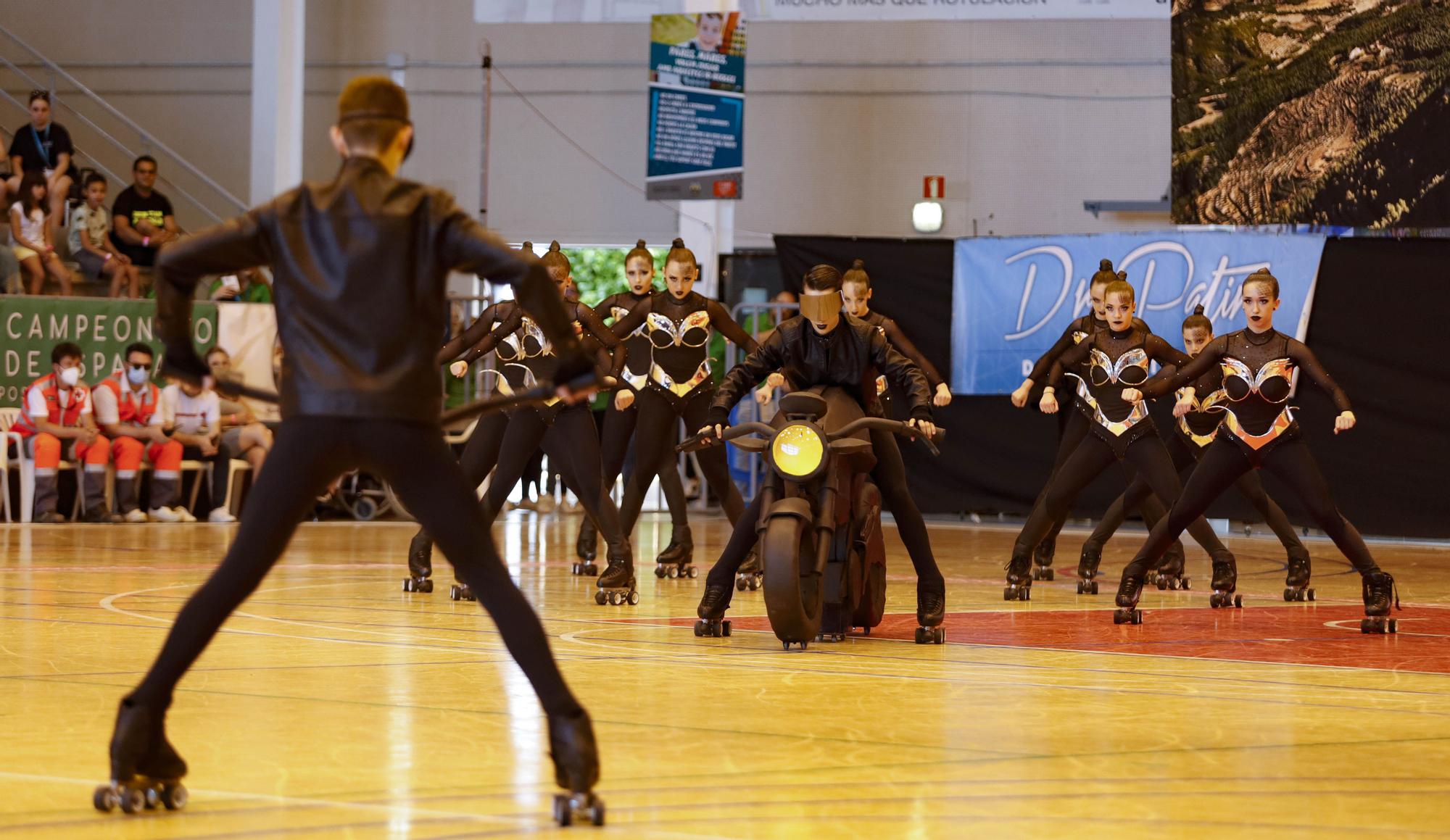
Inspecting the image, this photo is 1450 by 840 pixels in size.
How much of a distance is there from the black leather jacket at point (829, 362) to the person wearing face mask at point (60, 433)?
9.84m

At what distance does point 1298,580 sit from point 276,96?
538 inches

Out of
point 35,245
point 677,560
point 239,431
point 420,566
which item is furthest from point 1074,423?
point 35,245

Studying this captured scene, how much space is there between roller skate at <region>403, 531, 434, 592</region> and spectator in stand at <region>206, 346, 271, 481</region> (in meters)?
6.89

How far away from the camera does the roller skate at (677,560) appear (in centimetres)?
1162

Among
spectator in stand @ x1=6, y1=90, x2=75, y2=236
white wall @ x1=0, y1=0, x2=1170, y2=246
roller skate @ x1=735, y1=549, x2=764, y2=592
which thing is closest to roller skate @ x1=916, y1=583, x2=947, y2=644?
roller skate @ x1=735, y1=549, x2=764, y2=592

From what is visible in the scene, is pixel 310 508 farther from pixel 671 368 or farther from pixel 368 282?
pixel 671 368

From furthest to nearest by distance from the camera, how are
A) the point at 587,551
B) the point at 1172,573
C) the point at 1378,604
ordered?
the point at 587,551 → the point at 1172,573 → the point at 1378,604

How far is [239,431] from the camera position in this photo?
16.8 m

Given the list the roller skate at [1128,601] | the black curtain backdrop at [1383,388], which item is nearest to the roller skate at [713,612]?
the roller skate at [1128,601]

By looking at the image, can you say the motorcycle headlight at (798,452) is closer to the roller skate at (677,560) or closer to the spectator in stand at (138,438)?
the roller skate at (677,560)

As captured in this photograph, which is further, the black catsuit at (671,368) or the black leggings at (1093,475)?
the black catsuit at (671,368)

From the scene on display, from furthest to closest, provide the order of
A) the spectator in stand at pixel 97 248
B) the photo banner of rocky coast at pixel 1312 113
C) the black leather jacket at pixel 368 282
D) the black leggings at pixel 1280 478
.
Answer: the spectator in stand at pixel 97 248 < the photo banner of rocky coast at pixel 1312 113 < the black leggings at pixel 1280 478 < the black leather jacket at pixel 368 282

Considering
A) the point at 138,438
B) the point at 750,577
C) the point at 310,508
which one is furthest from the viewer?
the point at 138,438

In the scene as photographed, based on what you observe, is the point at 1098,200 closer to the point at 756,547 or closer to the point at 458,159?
the point at 458,159
